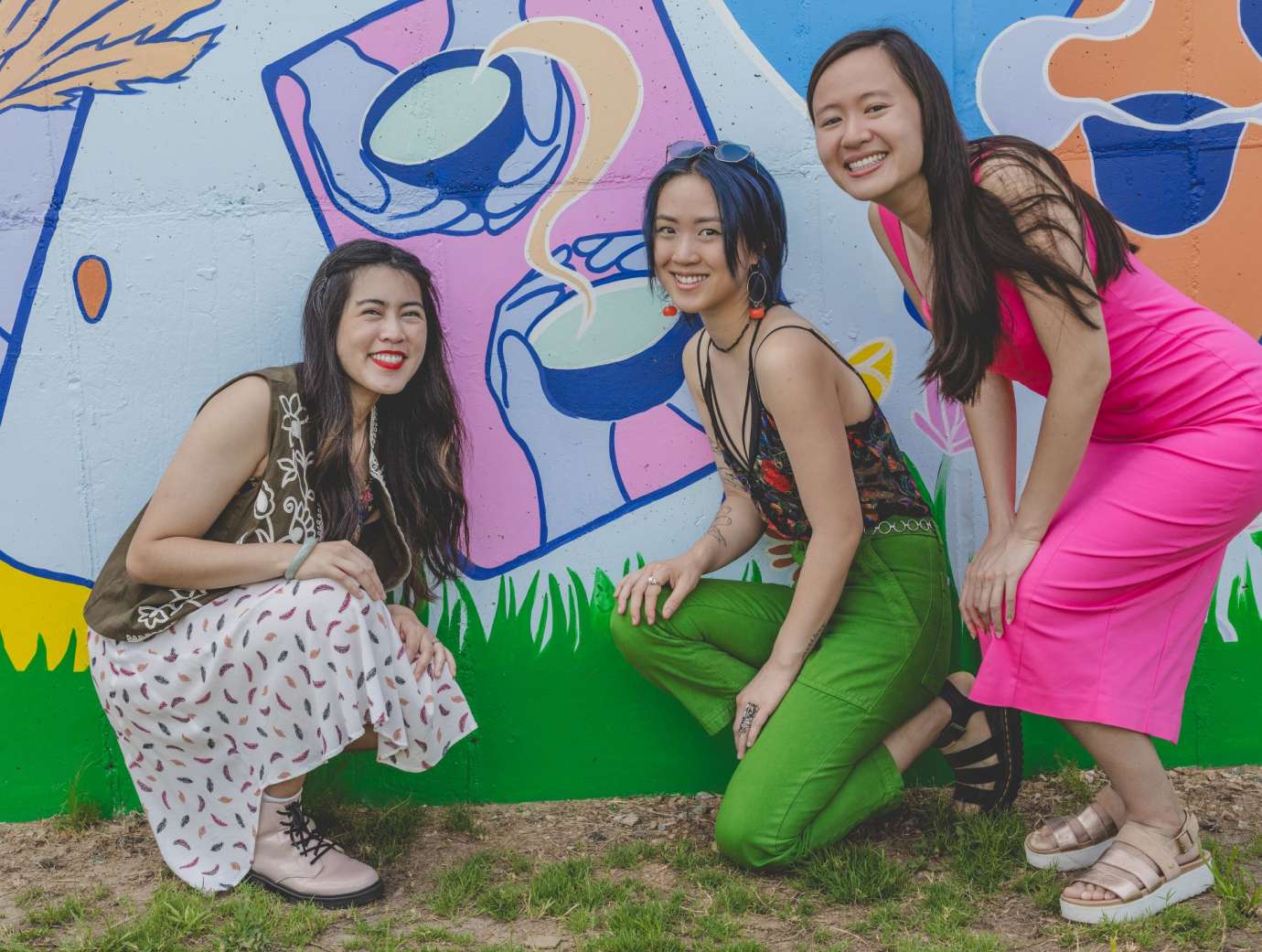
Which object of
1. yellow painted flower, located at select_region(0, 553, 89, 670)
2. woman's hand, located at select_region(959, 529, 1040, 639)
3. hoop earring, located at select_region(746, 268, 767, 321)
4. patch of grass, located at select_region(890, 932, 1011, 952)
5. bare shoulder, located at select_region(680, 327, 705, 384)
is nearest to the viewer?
patch of grass, located at select_region(890, 932, 1011, 952)

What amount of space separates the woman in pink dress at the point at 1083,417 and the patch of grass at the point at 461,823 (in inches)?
52.9

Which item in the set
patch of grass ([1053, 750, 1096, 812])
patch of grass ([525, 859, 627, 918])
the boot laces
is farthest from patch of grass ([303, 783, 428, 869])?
patch of grass ([1053, 750, 1096, 812])

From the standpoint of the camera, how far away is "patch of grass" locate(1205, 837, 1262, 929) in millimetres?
2418

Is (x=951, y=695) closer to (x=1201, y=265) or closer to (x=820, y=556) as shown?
(x=820, y=556)

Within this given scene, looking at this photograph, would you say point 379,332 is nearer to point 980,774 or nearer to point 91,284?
point 91,284

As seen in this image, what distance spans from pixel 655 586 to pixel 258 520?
964mm

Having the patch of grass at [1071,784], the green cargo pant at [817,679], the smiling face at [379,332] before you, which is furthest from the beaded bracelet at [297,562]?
the patch of grass at [1071,784]

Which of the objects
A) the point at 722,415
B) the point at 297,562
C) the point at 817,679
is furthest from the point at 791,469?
the point at 297,562

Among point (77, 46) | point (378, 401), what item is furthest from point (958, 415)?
point (77, 46)

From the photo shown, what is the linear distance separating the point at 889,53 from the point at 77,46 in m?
2.07

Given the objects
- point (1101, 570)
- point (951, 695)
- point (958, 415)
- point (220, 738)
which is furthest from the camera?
point (958, 415)

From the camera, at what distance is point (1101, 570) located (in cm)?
245

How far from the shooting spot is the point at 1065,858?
2.66 m

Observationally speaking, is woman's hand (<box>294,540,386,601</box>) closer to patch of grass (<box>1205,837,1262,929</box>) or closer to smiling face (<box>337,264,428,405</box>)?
smiling face (<box>337,264,428,405</box>)
